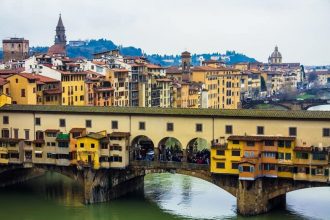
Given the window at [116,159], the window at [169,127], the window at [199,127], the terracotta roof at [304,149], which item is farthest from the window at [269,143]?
the window at [116,159]

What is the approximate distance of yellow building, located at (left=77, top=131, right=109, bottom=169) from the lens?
38094 millimetres

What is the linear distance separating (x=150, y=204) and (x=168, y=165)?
2850mm

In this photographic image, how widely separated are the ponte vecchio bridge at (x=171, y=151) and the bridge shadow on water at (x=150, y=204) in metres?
1.10

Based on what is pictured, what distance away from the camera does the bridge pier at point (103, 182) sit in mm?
38250

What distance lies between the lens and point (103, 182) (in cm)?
3878

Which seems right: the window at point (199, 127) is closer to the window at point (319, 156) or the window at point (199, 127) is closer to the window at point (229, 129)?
the window at point (229, 129)

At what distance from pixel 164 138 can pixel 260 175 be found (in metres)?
6.48

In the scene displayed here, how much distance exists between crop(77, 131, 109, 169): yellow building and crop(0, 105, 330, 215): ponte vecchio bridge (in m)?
0.06

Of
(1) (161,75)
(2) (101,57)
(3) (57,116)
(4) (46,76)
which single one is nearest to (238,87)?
(1) (161,75)

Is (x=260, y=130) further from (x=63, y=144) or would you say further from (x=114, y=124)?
(x=63, y=144)

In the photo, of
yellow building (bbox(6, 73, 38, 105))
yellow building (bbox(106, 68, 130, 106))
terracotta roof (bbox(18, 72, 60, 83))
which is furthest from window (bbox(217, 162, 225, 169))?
yellow building (bbox(106, 68, 130, 106))

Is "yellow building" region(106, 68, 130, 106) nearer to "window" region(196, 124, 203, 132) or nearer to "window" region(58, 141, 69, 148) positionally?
"window" region(58, 141, 69, 148)

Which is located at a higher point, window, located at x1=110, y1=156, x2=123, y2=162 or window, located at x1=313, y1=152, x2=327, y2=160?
window, located at x1=313, y1=152, x2=327, y2=160

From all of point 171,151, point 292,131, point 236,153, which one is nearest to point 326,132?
point 292,131
